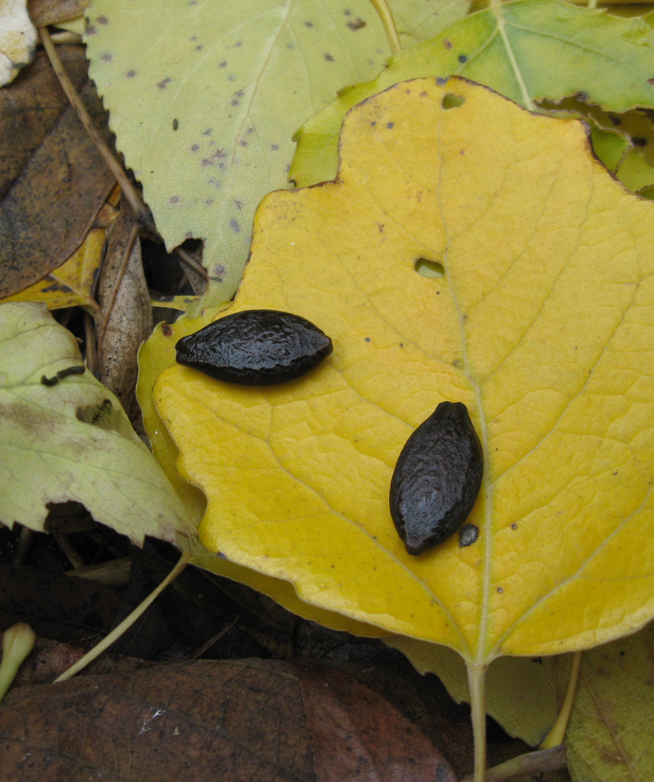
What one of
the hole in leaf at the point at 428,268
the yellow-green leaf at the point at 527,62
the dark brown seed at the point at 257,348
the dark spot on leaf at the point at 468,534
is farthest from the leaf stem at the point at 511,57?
the dark spot on leaf at the point at 468,534

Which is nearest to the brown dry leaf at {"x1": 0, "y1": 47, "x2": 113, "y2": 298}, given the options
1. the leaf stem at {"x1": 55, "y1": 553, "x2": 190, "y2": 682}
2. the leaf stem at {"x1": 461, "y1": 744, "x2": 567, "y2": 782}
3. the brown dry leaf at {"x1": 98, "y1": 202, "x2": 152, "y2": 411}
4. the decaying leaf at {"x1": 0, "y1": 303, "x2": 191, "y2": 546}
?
the brown dry leaf at {"x1": 98, "y1": 202, "x2": 152, "y2": 411}

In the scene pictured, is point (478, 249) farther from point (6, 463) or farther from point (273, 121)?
point (6, 463)

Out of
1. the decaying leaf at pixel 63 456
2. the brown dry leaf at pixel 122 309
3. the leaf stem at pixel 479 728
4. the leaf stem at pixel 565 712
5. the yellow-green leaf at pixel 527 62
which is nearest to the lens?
the leaf stem at pixel 479 728

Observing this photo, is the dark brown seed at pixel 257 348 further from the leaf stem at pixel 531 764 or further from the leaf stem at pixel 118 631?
the leaf stem at pixel 531 764

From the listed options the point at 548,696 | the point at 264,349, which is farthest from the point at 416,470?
the point at 548,696

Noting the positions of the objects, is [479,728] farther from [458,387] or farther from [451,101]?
[451,101]

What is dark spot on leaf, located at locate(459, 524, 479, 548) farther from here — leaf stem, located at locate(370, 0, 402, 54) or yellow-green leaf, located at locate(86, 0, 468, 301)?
leaf stem, located at locate(370, 0, 402, 54)

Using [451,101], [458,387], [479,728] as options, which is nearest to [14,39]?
[451,101]
